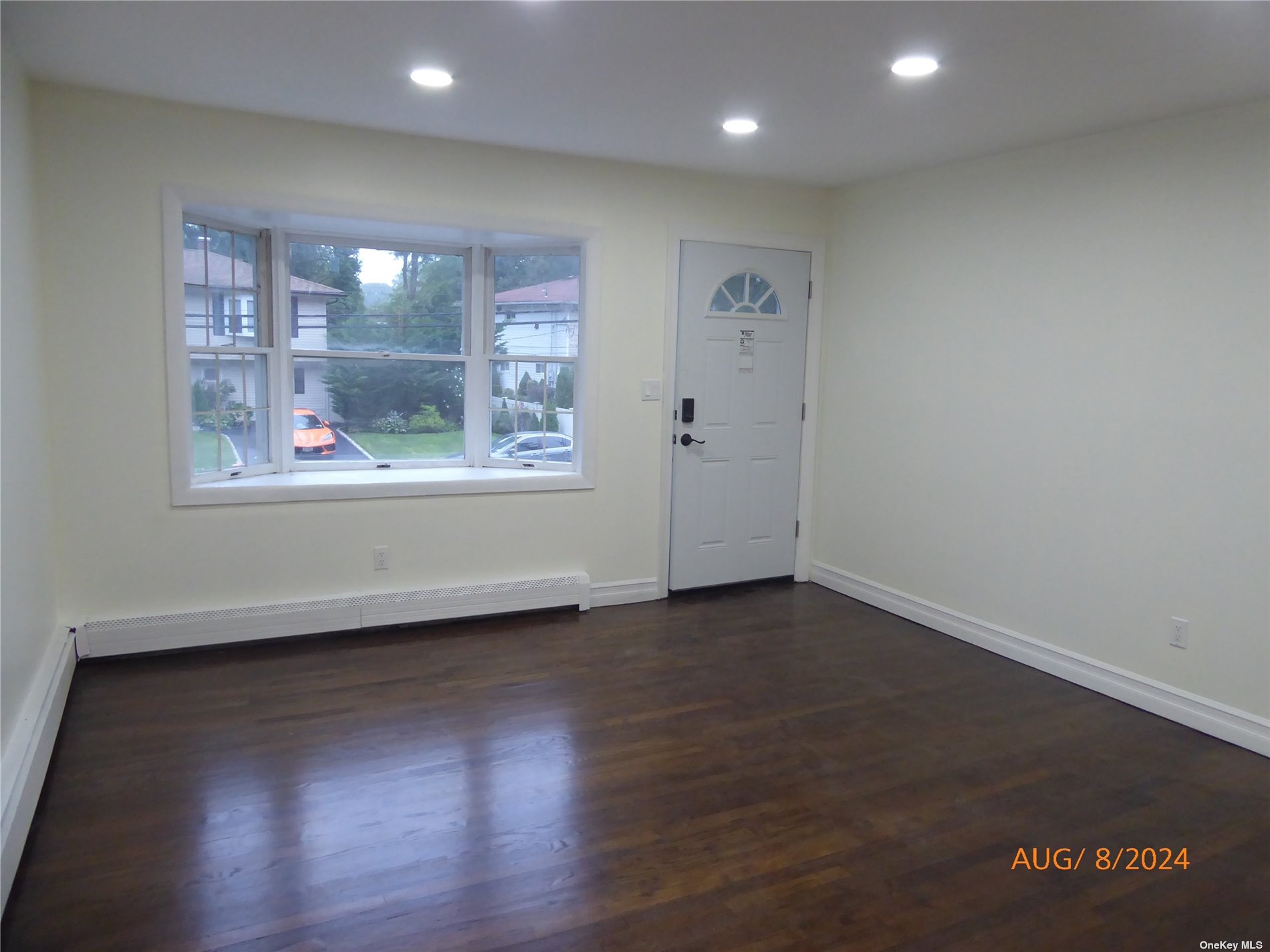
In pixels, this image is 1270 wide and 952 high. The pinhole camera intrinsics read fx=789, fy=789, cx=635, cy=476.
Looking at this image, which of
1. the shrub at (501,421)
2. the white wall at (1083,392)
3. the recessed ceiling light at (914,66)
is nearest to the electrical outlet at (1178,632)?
the white wall at (1083,392)

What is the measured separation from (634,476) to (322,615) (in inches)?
72.5

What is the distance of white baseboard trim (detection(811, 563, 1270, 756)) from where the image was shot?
3062 millimetres

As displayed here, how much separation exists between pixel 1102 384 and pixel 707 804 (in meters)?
2.51

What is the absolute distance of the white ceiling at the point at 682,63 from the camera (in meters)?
2.38

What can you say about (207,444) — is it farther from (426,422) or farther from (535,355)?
(535,355)

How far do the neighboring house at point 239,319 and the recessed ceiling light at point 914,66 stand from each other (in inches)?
117

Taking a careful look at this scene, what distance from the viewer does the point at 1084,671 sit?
3.59 metres

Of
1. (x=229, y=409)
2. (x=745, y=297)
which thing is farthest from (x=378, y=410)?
(x=745, y=297)

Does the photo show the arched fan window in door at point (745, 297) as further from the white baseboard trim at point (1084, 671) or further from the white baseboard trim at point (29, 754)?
the white baseboard trim at point (29, 754)

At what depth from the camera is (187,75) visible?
10.1 ft

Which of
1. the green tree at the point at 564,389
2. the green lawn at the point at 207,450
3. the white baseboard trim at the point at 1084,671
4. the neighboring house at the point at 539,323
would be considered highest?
the neighboring house at the point at 539,323

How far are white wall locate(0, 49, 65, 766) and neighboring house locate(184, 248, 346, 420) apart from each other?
66 centimetres

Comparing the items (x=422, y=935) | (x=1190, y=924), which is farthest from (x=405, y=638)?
(x=1190, y=924)

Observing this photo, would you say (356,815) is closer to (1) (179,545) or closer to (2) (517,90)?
(1) (179,545)
